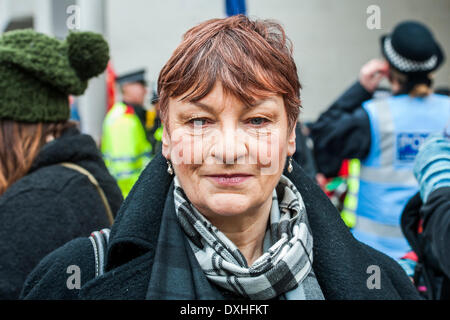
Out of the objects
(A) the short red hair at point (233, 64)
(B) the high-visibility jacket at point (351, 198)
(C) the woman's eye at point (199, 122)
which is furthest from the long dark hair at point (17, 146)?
(B) the high-visibility jacket at point (351, 198)

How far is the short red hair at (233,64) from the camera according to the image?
1.37 meters

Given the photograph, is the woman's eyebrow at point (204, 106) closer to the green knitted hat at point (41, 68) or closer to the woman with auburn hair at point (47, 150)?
the woman with auburn hair at point (47, 150)

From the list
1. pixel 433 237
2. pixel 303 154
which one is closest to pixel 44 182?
pixel 433 237

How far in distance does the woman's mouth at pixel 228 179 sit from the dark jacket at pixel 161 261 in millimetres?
179

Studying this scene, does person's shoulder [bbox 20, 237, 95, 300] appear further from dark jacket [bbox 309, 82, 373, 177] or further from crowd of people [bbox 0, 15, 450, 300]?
dark jacket [bbox 309, 82, 373, 177]

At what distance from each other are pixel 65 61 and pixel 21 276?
3.06 ft

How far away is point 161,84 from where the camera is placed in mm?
1486

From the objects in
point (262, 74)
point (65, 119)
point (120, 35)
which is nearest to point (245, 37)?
point (262, 74)

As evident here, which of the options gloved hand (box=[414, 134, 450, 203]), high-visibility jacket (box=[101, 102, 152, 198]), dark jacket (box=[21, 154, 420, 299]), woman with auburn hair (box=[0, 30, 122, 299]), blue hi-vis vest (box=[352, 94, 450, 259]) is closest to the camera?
dark jacket (box=[21, 154, 420, 299])

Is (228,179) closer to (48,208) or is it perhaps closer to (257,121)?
(257,121)

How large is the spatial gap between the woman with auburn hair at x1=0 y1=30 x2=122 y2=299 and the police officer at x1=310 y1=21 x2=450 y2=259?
1.60 m

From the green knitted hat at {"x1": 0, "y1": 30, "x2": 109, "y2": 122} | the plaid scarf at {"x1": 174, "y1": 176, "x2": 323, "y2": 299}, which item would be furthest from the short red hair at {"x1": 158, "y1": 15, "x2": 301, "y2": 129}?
the green knitted hat at {"x1": 0, "y1": 30, "x2": 109, "y2": 122}

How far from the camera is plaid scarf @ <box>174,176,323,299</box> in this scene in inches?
54.9

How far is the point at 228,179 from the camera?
1391 mm
